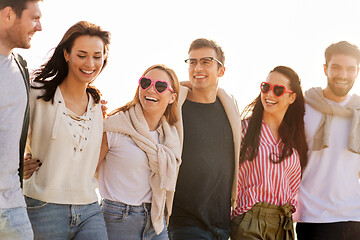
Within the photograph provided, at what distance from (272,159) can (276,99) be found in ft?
2.17

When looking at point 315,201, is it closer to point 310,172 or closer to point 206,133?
point 310,172

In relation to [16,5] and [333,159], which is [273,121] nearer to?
[333,159]

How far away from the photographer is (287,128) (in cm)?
553

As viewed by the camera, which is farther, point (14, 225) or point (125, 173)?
point (125, 173)

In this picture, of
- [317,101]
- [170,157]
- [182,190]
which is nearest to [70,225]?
[170,157]

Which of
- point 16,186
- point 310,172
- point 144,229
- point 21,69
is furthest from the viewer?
point 310,172

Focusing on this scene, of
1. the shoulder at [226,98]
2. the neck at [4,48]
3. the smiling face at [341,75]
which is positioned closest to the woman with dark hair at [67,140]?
the neck at [4,48]

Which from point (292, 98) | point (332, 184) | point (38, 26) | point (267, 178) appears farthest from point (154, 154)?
point (332, 184)

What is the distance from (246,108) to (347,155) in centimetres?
122

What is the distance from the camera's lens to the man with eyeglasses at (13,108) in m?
3.33

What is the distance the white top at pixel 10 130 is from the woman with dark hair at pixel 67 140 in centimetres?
55

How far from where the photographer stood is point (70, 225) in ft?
13.3

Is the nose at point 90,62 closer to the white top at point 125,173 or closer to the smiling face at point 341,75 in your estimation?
the white top at point 125,173

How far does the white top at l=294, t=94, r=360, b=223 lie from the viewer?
550cm
